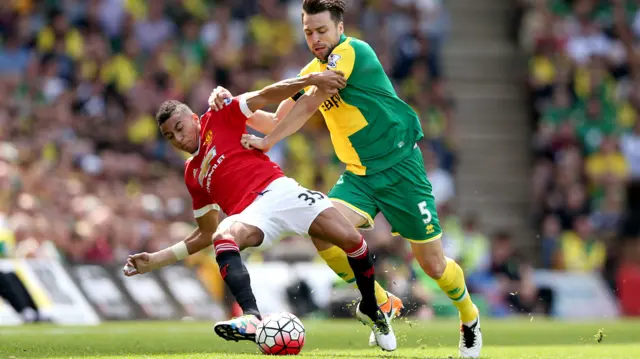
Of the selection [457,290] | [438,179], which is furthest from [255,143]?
[438,179]

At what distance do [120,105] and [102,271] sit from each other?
3838mm

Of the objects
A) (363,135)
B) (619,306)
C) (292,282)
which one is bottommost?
(619,306)

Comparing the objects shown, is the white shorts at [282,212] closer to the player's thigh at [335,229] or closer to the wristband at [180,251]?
the player's thigh at [335,229]

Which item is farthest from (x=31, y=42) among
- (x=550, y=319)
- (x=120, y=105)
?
(x=550, y=319)

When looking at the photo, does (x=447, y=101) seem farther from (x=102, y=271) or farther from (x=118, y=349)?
(x=118, y=349)

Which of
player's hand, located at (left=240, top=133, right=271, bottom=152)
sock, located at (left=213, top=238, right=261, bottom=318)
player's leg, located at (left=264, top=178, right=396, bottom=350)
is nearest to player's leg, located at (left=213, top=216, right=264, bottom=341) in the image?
sock, located at (left=213, top=238, right=261, bottom=318)

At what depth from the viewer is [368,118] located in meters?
9.25

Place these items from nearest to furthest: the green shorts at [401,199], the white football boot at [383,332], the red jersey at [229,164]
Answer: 1. the red jersey at [229,164]
2. the white football boot at [383,332]
3. the green shorts at [401,199]

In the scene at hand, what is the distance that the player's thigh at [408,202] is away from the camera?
364 inches

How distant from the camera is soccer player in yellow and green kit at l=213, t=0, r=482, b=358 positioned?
9.18 meters

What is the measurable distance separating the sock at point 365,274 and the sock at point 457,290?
0.63 meters

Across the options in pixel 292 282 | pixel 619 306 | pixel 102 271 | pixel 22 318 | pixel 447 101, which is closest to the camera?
pixel 22 318

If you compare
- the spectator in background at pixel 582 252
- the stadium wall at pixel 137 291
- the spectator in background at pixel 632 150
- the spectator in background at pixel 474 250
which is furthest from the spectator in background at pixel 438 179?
the stadium wall at pixel 137 291

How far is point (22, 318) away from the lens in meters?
14.4
